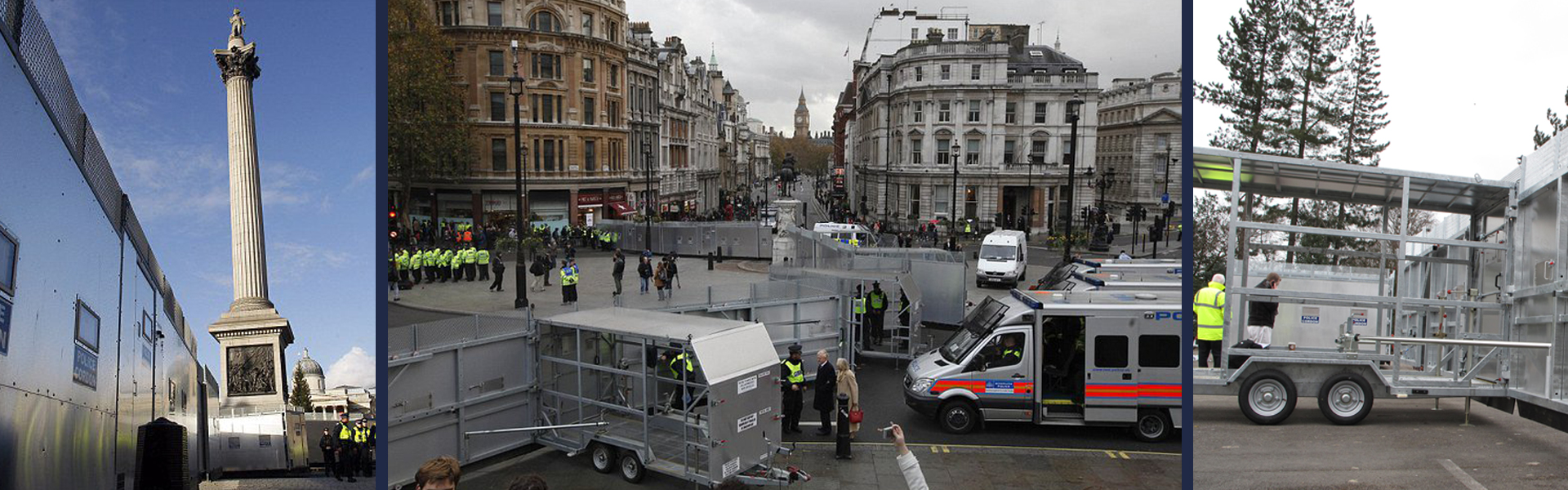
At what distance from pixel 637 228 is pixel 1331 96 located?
6.93 m

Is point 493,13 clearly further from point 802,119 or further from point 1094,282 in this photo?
point 1094,282

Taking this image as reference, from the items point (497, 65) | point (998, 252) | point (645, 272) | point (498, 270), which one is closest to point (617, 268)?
point (645, 272)

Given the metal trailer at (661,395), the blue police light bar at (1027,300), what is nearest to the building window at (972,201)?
the blue police light bar at (1027,300)

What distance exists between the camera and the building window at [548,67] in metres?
5.99

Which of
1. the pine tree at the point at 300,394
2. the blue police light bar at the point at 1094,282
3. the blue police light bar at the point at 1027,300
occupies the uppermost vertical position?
the blue police light bar at the point at 1094,282

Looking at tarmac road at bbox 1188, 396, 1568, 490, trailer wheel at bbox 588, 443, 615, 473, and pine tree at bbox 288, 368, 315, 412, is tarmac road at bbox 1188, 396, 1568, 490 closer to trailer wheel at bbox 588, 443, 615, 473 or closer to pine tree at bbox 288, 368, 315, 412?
trailer wheel at bbox 588, 443, 615, 473

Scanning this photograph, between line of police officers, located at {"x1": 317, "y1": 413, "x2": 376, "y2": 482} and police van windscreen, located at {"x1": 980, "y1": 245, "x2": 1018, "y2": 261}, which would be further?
police van windscreen, located at {"x1": 980, "y1": 245, "x2": 1018, "y2": 261}

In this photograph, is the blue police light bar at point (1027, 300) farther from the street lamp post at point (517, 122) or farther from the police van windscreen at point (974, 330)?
the street lamp post at point (517, 122)

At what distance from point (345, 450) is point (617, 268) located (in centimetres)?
578

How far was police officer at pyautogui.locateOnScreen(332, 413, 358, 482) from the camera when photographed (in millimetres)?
3770

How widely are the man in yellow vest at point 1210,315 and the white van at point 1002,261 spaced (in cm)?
900

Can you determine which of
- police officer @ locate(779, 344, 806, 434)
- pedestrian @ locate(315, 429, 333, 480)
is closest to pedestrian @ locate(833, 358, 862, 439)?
police officer @ locate(779, 344, 806, 434)

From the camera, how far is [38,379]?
8.79 ft

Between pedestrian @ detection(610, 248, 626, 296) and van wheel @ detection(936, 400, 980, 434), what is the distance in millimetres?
3633
